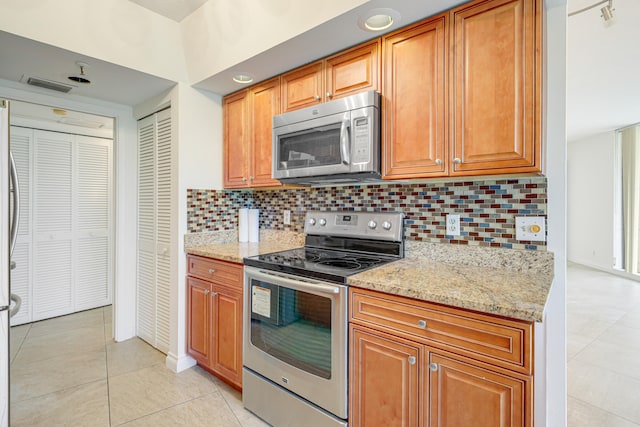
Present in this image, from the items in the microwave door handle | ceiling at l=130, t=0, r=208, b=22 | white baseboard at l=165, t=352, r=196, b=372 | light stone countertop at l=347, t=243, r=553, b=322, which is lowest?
white baseboard at l=165, t=352, r=196, b=372

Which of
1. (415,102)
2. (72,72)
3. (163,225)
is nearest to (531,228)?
(415,102)

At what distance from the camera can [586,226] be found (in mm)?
6418

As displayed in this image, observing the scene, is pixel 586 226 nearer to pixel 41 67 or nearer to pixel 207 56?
pixel 207 56

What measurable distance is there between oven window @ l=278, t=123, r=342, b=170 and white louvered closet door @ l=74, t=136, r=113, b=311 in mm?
2853

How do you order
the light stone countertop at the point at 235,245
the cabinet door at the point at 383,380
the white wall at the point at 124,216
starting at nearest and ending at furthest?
the cabinet door at the point at 383,380 → the light stone countertop at the point at 235,245 → the white wall at the point at 124,216

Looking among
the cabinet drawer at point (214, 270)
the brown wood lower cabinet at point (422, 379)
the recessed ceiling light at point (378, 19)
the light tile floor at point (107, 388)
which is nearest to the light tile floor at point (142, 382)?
the light tile floor at point (107, 388)

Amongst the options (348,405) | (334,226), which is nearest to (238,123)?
(334,226)

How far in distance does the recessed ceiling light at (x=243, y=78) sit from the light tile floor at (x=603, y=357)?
291cm

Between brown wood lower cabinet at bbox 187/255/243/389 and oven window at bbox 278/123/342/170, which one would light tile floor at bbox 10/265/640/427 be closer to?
brown wood lower cabinet at bbox 187/255/243/389

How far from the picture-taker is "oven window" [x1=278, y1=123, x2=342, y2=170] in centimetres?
184

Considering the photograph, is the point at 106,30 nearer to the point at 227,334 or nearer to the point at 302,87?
the point at 302,87

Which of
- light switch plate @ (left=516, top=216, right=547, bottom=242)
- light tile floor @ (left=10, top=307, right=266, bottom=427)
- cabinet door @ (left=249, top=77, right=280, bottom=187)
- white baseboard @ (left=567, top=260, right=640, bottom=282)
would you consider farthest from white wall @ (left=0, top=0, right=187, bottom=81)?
white baseboard @ (left=567, top=260, right=640, bottom=282)

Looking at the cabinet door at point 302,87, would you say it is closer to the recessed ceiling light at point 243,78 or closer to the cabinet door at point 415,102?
the recessed ceiling light at point 243,78

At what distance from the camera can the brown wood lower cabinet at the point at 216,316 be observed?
203 centimetres
